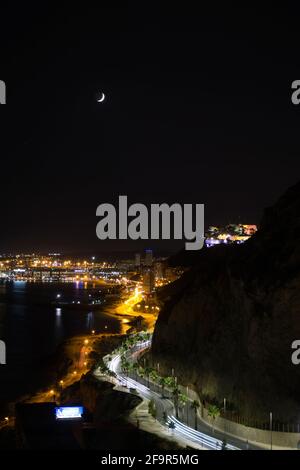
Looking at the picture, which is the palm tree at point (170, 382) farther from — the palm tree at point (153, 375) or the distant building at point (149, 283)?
the distant building at point (149, 283)

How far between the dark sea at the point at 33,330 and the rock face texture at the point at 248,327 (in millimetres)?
11361

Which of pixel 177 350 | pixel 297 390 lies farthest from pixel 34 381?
pixel 297 390

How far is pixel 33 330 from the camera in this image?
6072 cm

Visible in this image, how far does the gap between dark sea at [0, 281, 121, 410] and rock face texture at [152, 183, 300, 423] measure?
11361mm

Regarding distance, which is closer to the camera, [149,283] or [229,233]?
[229,233]

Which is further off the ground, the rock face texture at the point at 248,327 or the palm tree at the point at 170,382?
the rock face texture at the point at 248,327

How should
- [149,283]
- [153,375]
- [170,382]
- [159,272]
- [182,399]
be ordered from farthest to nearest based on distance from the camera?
[159,272] < [149,283] < [153,375] < [170,382] < [182,399]

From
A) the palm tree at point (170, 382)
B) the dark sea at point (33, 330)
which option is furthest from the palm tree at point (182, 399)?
the dark sea at point (33, 330)

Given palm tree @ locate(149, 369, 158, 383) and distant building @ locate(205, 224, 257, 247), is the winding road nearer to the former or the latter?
palm tree @ locate(149, 369, 158, 383)

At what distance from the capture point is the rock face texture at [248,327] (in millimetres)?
19094

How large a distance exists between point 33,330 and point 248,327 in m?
43.4

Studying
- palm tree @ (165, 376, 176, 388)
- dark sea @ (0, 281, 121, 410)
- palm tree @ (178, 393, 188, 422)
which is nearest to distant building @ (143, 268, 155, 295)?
dark sea @ (0, 281, 121, 410)

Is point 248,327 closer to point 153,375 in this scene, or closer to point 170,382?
point 170,382

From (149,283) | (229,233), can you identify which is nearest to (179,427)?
(229,233)
